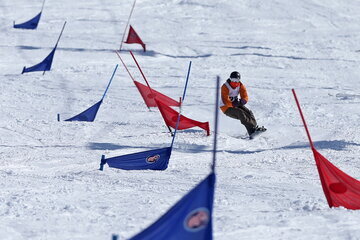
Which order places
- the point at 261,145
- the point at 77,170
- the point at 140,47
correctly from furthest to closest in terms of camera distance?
1. the point at 140,47
2. the point at 261,145
3. the point at 77,170

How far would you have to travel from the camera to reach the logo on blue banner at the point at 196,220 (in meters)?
3.82

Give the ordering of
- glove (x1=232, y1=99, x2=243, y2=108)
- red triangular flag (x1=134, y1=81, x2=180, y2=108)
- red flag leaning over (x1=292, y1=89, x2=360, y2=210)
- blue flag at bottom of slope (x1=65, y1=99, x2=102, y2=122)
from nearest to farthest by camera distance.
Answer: red flag leaning over (x1=292, y1=89, x2=360, y2=210) → glove (x1=232, y1=99, x2=243, y2=108) → blue flag at bottom of slope (x1=65, y1=99, x2=102, y2=122) → red triangular flag (x1=134, y1=81, x2=180, y2=108)

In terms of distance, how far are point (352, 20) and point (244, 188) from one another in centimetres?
1898

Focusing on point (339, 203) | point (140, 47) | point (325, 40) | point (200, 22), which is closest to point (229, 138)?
point (339, 203)

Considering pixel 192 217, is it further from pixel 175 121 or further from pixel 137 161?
pixel 175 121

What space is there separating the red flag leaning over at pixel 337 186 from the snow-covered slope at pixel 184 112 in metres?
0.13

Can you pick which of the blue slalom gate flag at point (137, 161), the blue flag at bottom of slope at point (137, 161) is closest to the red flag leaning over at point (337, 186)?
the blue slalom gate flag at point (137, 161)

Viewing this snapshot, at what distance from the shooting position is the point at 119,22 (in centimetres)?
2441

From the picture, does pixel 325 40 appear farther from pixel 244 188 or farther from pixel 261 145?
pixel 244 188

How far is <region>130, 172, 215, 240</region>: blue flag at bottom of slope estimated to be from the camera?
12.5ft

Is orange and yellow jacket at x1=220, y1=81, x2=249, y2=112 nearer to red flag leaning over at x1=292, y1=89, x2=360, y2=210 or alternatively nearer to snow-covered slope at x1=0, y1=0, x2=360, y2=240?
snow-covered slope at x1=0, y1=0, x2=360, y2=240

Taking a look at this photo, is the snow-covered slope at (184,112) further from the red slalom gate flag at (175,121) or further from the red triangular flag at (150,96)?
the red triangular flag at (150,96)

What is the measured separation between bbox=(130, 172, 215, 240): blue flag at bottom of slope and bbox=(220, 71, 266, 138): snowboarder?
701 cm

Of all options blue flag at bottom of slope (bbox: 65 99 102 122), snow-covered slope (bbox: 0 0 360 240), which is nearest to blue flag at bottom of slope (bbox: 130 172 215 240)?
snow-covered slope (bbox: 0 0 360 240)
